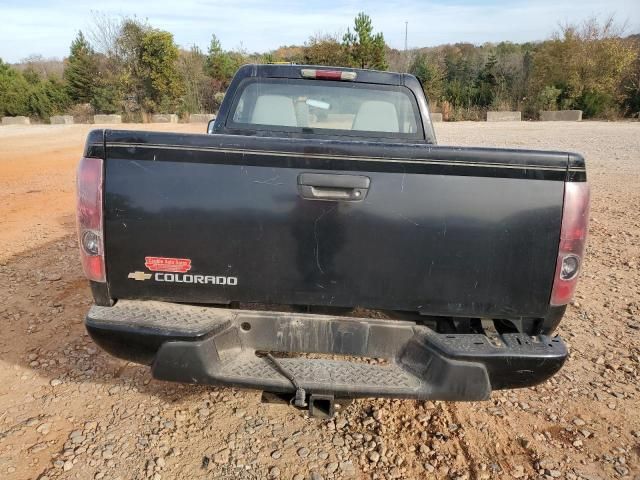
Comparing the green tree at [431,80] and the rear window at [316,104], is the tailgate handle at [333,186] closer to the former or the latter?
the rear window at [316,104]

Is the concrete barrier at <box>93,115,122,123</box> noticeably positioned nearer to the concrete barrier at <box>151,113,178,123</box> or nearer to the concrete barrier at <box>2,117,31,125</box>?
the concrete barrier at <box>151,113,178,123</box>

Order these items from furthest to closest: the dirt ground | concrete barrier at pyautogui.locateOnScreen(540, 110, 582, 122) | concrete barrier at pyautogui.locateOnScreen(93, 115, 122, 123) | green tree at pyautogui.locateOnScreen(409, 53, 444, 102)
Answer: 1. green tree at pyautogui.locateOnScreen(409, 53, 444, 102)
2. concrete barrier at pyautogui.locateOnScreen(540, 110, 582, 122)
3. concrete barrier at pyautogui.locateOnScreen(93, 115, 122, 123)
4. the dirt ground

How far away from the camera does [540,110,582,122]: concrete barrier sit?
2755 centimetres

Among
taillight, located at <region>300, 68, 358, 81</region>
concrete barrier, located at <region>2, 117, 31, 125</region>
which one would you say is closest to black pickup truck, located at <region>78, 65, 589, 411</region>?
taillight, located at <region>300, 68, 358, 81</region>

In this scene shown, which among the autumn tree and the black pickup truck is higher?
the autumn tree

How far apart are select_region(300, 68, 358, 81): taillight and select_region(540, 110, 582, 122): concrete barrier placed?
27690 millimetres

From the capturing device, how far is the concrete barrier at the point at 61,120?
28.8m

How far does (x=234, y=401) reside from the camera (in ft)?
9.81

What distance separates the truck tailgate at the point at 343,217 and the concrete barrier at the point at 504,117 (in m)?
28.4

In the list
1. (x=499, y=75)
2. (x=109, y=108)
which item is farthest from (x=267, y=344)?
(x=499, y=75)

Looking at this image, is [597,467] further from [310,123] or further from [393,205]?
[310,123]

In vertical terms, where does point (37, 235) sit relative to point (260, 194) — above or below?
below

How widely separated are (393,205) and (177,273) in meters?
1.05

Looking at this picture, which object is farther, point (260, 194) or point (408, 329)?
point (408, 329)
